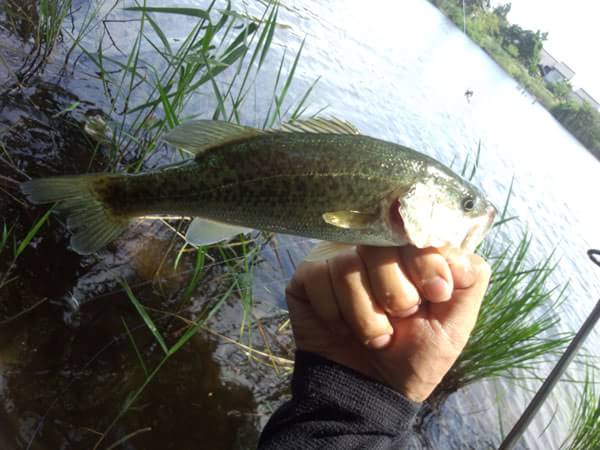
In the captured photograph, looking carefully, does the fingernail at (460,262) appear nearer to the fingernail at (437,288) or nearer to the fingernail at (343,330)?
the fingernail at (437,288)

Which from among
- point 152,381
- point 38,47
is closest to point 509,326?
point 152,381

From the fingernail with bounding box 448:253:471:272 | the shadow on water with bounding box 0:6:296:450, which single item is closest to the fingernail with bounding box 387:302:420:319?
the fingernail with bounding box 448:253:471:272

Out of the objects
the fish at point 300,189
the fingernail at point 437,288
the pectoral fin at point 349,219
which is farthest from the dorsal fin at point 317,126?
the fingernail at point 437,288

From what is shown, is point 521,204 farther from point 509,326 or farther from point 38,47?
point 38,47

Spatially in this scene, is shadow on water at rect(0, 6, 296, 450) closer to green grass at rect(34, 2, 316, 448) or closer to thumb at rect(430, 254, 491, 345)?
green grass at rect(34, 2, 316, 448)

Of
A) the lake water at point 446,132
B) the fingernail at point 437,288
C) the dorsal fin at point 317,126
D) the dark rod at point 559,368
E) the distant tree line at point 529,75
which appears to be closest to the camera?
the fingernail at point 437,288

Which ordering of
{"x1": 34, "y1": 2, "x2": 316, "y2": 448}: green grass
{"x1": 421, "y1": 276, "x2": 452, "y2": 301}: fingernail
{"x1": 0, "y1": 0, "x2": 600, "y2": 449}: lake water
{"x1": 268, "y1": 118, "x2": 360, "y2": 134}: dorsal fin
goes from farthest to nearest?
{"x1": 0, "y1": 0, "x2": 600, "y2": 449}: lake water, {"x1": 34, "y1": 2, "x2": 316, "y2": 448}: green grass, {"x1": 268, "y1": 118, "x2": 360, "y2": 134}: dorsal fin, {"x1": 421, "y1": 276, "x2": 452, "y2": 301}: fingernail

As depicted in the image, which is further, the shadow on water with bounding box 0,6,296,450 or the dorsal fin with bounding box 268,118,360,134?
the shadow on water with bounding box 0,6,296,450
